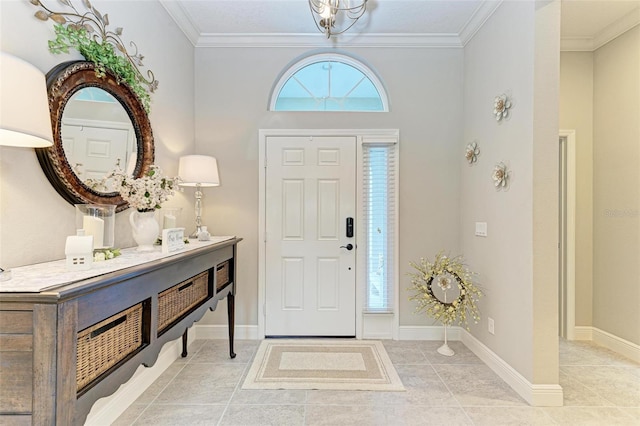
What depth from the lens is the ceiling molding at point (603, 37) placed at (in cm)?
284

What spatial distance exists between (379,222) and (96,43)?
264 centimetres

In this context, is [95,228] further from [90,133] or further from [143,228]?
[90,133]

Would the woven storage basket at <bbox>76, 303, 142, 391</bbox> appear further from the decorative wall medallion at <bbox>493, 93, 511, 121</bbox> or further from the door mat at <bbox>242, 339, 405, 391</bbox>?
the decorative wall medallion at <bbox>493, 93, 511, 121</bbox>

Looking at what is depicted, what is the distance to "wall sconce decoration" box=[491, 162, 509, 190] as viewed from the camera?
8.05 ft

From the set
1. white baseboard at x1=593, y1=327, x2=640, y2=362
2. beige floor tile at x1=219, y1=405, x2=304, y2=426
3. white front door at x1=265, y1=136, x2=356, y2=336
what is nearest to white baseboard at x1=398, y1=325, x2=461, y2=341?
white front door at x1=265, y1=136, x2=356, y2=336

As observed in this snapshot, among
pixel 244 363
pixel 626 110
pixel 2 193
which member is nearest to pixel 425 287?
pixel 244 363

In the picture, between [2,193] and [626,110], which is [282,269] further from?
[626,110]

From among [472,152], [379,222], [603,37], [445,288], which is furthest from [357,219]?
[603,37]

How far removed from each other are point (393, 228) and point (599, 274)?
207 centimetres

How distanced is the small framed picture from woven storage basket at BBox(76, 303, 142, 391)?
416mm

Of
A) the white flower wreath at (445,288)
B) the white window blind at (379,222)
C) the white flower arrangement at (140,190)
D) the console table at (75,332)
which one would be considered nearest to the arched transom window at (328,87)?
the white window blind at (379,222)

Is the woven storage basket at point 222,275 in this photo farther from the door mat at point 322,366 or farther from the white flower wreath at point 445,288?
the white flower wreath at point 445,288

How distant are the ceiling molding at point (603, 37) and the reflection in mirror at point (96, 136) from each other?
13.4 feet

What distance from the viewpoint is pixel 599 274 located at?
10.3 feet
